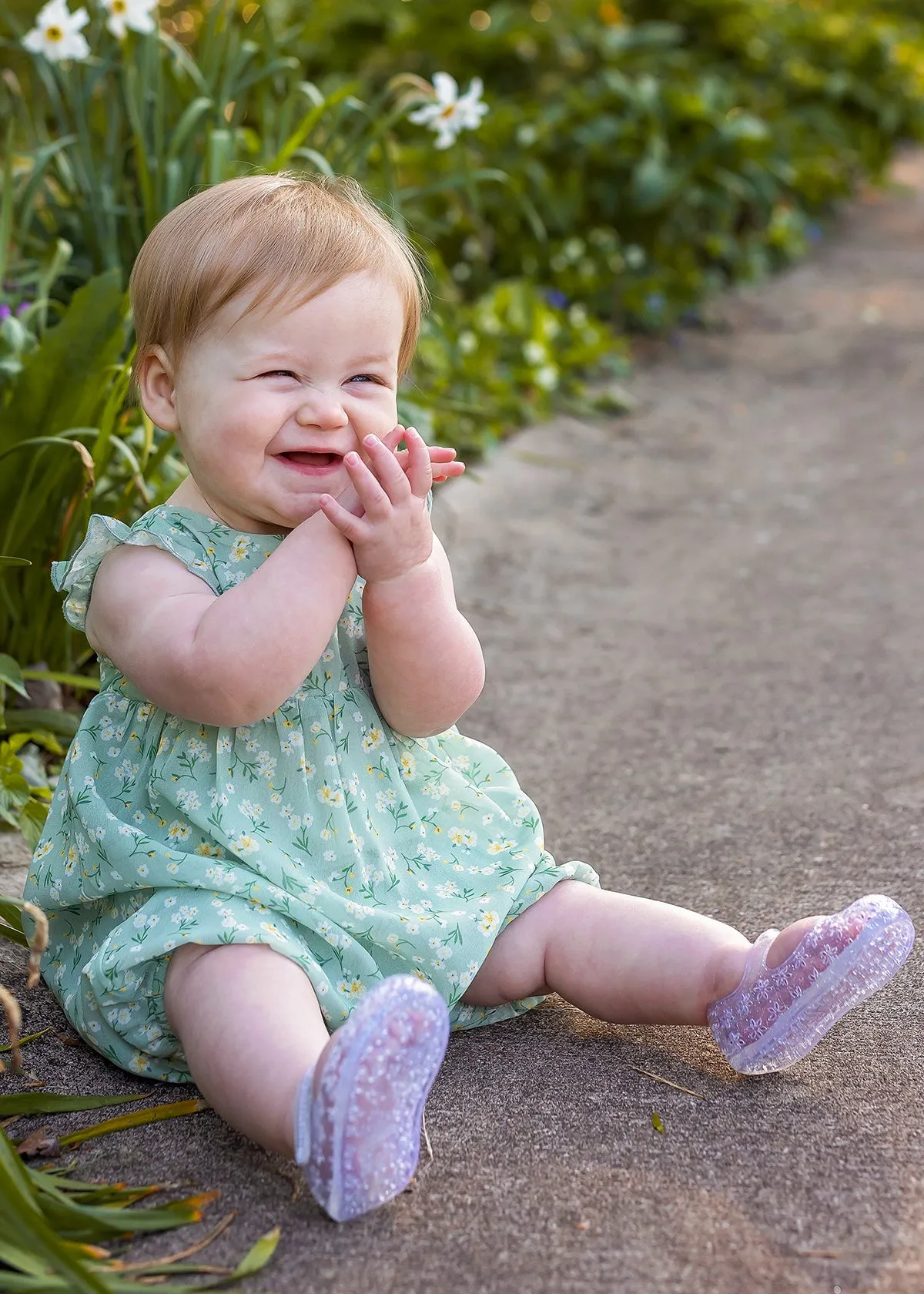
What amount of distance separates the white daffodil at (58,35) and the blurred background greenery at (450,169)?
0.08 metres

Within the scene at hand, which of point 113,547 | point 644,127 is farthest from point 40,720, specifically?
point 644,127

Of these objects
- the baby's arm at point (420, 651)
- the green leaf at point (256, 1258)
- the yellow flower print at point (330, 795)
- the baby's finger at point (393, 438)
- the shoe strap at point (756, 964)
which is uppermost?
the baby's finger at point (393, 438)

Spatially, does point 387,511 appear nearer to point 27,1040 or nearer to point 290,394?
point 290,394

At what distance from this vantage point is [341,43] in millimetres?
6227

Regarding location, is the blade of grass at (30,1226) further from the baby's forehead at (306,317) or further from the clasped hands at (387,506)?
the baby's forehead at (306,317)

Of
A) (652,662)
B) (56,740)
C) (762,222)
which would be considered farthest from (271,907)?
(762,222)

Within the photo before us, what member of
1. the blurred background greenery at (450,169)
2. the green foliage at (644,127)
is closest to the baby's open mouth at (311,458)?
the blurred background greenery at (450,169)

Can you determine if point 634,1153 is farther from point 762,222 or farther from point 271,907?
point 762,222

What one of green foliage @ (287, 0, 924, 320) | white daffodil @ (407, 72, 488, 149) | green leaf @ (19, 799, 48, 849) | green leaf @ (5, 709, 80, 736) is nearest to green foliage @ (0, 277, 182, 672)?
green leaf @ (5, 709, 80, 736)

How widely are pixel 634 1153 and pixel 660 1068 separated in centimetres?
18

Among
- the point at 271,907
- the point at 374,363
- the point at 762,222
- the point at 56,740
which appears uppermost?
the point at 374,363

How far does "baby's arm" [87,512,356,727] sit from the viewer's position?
1.44 meters

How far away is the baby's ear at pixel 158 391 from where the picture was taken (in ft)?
5.32

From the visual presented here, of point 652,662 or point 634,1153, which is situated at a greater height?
point 634,1153
